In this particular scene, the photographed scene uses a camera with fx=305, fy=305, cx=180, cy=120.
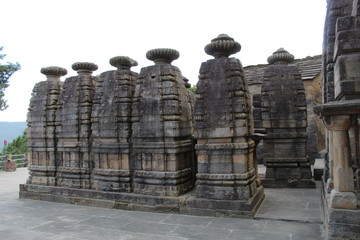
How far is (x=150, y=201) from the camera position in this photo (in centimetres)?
761

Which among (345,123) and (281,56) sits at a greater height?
(281,56)

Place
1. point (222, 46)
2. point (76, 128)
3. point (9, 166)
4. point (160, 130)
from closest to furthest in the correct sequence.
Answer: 1. point (222, 46)
2. point (160, 130)
3. point (76, 128)
4. point (9, 166)

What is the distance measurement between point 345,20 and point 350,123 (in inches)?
65.0

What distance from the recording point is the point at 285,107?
9.77m

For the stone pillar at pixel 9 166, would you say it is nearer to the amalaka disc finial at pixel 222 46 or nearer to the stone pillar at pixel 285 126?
the stone pillar at pixel 285 126

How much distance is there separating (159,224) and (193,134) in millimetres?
2355

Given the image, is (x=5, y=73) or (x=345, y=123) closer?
(x=345, y=123)

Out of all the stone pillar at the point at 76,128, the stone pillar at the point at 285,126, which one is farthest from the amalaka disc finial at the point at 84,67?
the stone pillar at the point at 285,126

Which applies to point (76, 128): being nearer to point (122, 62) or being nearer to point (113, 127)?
point (113, 127)

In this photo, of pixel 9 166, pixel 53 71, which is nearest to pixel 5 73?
pixel 9 166

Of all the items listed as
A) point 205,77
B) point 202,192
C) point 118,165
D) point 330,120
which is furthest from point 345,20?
point 118,165

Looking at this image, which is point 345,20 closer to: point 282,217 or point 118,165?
point 282,217

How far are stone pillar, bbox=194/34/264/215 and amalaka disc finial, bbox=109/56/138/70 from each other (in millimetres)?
2392

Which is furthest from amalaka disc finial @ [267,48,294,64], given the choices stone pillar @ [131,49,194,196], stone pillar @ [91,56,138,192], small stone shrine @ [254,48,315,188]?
stone pillar @ [91,56,138,192]
